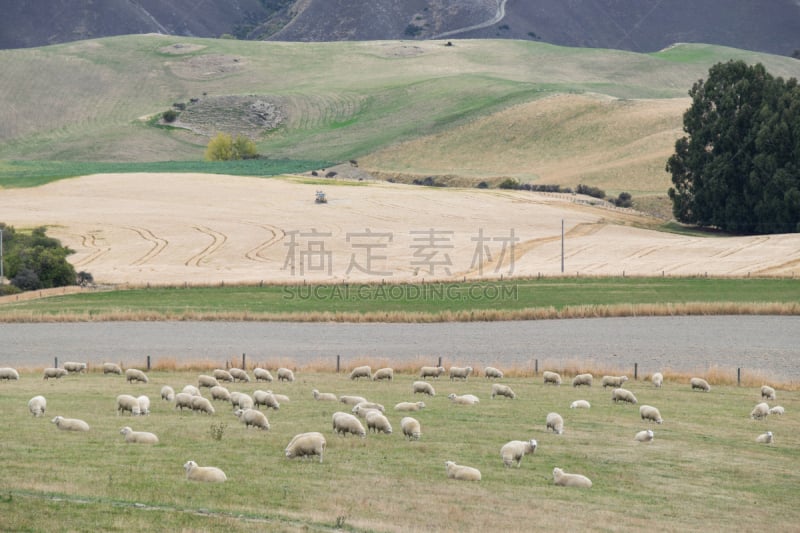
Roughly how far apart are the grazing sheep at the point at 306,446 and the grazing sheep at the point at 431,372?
13638 millimetres

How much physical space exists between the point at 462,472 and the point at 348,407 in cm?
777

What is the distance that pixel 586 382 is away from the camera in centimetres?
3197

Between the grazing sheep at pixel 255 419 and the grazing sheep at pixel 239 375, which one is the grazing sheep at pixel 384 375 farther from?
the grazing sheep at pixel 255 419

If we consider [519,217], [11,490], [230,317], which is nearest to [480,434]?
[11,490]

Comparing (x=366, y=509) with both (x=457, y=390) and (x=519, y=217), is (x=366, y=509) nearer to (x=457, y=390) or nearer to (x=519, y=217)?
(x=457, y=390)

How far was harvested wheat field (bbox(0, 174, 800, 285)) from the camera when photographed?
6994 centimetres

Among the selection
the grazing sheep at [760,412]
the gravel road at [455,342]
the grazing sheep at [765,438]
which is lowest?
the grazing sheep at [765,438]

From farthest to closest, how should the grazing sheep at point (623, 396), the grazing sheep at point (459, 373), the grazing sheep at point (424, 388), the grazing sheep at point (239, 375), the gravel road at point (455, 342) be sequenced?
1. the gravel road at point (455, 342)
2. the grazing sheep at point (459, 373)
3. the grazing sheep at point (239, 375)
4. the grazing sheep at point (424, 388)
5. the grazing sheep at point (623, 396)

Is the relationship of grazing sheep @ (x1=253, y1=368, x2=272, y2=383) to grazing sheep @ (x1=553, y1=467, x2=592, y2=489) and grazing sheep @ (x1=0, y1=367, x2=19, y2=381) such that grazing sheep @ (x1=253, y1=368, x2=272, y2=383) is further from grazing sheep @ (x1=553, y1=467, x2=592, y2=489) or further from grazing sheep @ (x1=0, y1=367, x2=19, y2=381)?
grazing sheep @ (x1=553, y1=467, x2=592, y2=489)

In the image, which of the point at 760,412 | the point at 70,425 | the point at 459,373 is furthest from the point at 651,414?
the point at 70,425

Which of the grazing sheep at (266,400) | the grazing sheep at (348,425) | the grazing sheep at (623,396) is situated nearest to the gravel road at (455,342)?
the grazing sheep at (623,396)

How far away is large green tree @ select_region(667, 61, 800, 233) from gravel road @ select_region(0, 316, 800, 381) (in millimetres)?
38477

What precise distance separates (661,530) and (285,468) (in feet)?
20.2

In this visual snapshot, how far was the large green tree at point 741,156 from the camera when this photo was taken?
86.4 metres
